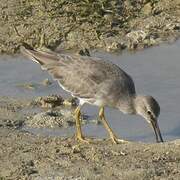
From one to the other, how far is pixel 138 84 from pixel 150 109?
1.64m

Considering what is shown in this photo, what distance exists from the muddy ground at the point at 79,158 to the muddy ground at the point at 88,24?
9.81ft

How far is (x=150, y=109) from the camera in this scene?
8.66 m

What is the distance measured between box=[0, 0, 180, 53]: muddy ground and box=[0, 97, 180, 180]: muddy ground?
2991 millimetres

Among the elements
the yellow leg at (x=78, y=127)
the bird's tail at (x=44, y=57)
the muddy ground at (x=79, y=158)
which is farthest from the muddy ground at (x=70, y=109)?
the bird's tail at (x=44, y=57)

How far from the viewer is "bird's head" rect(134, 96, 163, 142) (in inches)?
340

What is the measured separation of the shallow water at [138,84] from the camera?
9.12 m

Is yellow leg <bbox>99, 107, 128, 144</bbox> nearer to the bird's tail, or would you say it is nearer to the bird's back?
the bird's back

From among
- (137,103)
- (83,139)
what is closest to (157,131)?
(137,103)

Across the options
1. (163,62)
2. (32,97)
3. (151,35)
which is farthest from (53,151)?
(151,35)

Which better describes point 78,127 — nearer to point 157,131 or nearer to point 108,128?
point 108,128

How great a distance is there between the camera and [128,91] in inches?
349

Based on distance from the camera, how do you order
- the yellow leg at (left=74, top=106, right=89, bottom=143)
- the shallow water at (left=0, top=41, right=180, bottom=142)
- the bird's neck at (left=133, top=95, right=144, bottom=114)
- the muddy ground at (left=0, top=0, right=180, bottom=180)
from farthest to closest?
the shallow water at (left=0, top=41, right=180, bottom=142)
the bird's neck at (left=133, top=95, right=144, bottom=114)
the yellow leg at (left=74, top=106, right=89, bottom=143)
the muddy ground at (left=0, top=0, right=180, bottom=180)

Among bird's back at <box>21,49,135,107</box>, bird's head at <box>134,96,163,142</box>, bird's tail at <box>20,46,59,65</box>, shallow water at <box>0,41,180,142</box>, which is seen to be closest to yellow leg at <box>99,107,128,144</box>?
shallow water at <box>0,41,180,142</box>

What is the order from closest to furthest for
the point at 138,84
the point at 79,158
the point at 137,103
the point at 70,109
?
the point at 79,158 → the point at 137,103 → the point at 70,109 → the point at 138,84
